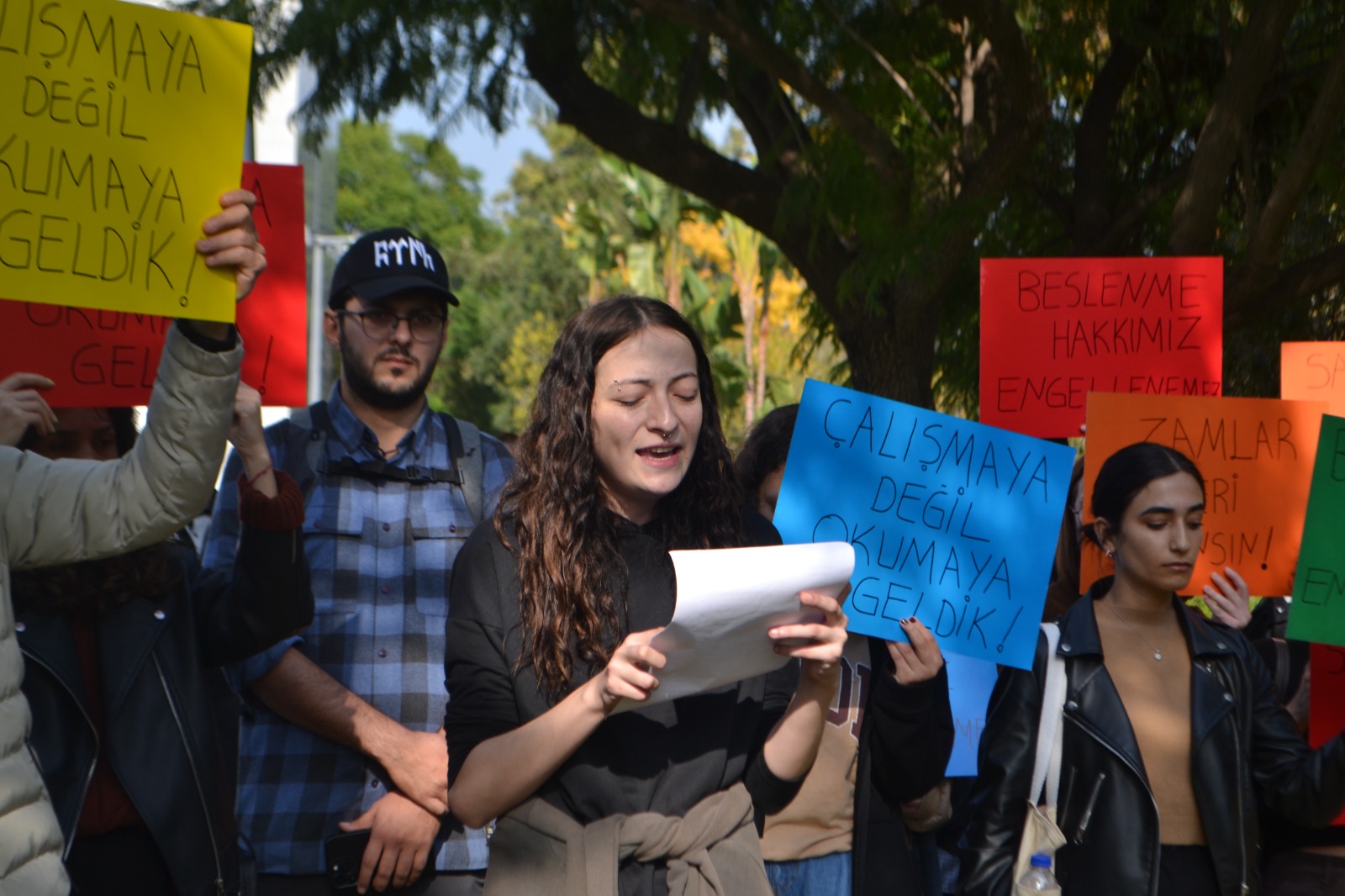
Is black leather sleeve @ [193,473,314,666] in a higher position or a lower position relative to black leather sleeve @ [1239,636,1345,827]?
higher

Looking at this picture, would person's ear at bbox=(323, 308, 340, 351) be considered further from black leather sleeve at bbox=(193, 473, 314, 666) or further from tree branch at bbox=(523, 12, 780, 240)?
tree branch at bbox=(523, 12, 780, 240)

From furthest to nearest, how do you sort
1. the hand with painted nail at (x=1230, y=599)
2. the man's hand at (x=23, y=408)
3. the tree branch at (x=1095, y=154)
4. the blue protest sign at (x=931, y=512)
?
the tree branch at (x=1095, y=154), the hand with painted nail at (x=1230, y=599), the blue protest sign at (x=931, y=512), the man's hand at (x=23, y=408)

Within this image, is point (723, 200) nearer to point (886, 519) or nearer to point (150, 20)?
point (886, 519)

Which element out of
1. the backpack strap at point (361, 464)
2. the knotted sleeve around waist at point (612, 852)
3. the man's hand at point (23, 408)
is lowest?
the knotted sleeve around waist at point (612, 852)

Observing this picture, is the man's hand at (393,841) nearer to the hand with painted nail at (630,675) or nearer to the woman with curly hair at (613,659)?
the woman with curly hair at (613,659)

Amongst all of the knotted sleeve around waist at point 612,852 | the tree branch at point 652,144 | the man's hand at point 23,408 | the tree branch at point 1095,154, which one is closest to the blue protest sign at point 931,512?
the knotted sleeve around waist at point 612,852

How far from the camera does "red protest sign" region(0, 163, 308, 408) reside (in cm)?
301

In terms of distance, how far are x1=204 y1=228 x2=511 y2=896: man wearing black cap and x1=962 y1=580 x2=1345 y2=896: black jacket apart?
1199mm

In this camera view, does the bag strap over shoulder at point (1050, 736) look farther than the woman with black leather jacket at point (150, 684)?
Yes

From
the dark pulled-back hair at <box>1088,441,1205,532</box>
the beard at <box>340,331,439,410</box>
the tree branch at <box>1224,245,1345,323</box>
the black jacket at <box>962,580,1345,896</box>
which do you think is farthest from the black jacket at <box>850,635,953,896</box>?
the tree branch at <box>1224,245,1345,323</box>

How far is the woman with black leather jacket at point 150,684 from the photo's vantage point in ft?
8.52

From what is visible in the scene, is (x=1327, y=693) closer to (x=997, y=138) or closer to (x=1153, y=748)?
(x=1153, y=748)

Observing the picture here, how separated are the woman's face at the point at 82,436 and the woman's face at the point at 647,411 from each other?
50.7 inches

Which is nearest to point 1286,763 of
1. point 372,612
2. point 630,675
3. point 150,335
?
point 630,675
